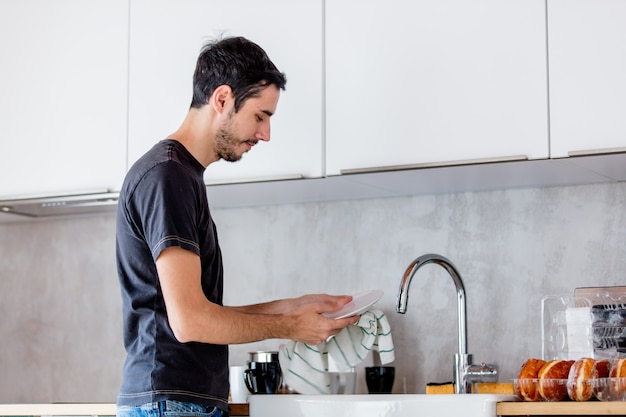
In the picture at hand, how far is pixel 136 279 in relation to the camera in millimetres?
2062

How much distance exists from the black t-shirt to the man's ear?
13 cm

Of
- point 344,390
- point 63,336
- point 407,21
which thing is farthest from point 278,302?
point 63,336

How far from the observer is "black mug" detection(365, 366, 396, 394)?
2.71 metres

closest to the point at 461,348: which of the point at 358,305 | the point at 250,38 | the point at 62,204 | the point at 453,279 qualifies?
the point at 453,279

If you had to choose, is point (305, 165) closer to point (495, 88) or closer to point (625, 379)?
point (495, 88)

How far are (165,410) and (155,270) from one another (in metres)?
0.28

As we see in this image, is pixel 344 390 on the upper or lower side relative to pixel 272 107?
lower

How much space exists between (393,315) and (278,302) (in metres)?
0.59

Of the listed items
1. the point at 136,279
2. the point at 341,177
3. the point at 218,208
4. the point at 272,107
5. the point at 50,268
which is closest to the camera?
the point at 136,279

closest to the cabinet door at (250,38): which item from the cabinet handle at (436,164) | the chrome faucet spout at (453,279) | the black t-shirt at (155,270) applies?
the cabinet handle at (436,164)

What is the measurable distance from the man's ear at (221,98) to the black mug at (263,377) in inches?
29.4

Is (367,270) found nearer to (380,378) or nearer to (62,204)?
(380,378)

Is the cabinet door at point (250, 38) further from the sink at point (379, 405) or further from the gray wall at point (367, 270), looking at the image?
the sink at point (379, 405)

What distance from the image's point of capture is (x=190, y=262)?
1.96 m
